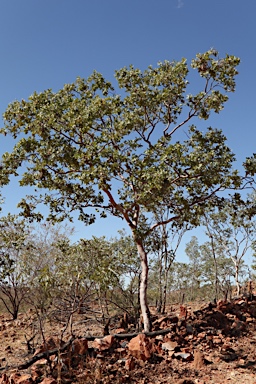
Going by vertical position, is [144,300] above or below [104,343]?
above

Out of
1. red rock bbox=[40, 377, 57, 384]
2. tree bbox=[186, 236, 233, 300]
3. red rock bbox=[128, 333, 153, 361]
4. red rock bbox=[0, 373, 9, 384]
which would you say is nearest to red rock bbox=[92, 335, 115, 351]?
red rock bbox=[128, 333, 153, 361]

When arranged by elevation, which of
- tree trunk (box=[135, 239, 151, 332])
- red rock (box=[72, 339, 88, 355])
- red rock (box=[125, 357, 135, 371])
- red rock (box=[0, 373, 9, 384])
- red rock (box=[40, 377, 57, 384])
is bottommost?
red rock (box=[0, 373, 9, 384])

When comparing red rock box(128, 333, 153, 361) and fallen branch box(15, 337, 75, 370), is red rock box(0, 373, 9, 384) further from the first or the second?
red rock box(128, 333, 153, 361)

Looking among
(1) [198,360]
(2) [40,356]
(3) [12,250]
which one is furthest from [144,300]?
(3) [12,250]

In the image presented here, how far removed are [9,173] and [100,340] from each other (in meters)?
5.43

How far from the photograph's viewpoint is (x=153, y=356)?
28.7 feet

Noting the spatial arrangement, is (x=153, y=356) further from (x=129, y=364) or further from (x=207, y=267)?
(x=207, y=267)

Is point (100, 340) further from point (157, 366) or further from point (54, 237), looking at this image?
point (54, 237)

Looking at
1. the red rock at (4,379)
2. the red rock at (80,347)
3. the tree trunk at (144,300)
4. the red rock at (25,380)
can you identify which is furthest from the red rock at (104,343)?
the red rock at (4,379)

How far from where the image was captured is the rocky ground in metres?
7.66

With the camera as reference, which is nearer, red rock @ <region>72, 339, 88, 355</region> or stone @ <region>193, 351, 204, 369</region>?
stone @ <region>193, 351, 204, 369</region>

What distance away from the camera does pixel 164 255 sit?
14.8 m

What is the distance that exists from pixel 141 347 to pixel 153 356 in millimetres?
358

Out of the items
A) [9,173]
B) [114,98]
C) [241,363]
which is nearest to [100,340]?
[241,363]
